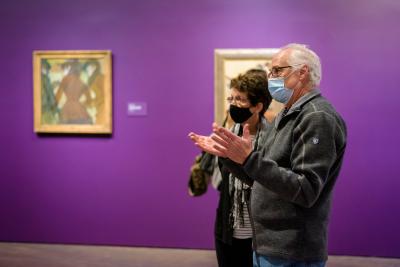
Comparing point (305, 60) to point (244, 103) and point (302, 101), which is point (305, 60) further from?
point (244, 103)

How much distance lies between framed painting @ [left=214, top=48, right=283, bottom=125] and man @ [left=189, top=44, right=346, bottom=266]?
8.38ft

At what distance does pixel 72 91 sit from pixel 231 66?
1.63m

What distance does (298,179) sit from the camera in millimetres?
1537

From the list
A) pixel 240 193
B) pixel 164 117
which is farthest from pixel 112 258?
pixel 240 193

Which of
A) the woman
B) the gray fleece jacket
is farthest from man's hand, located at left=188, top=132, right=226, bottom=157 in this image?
the woman

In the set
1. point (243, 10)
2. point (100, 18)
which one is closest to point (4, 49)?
point (100, 18)

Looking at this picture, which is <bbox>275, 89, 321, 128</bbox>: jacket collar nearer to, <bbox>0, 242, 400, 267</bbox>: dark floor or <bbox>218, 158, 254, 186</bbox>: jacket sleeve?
<bbox>218, 158, 254, 186</bbox>: jacket sleeve

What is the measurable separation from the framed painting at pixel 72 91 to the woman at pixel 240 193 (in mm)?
2345

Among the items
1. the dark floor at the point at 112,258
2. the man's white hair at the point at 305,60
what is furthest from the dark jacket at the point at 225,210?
the dark floor at the point at 112,258

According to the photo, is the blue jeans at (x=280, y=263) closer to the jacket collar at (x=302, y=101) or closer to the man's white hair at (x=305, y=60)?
the jacket collar at (x=302, y=101)

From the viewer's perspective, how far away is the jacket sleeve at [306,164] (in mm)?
1525

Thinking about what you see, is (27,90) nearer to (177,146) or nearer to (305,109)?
(177,146)

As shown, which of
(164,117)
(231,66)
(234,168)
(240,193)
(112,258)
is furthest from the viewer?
(164,117)

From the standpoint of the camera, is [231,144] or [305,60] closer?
[231,144]
